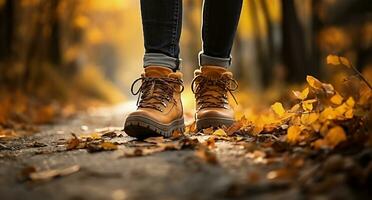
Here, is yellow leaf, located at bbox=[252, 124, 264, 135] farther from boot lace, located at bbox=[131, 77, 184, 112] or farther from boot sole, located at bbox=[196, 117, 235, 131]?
boot lace, located at bbox=[131, 77, 184, 112]

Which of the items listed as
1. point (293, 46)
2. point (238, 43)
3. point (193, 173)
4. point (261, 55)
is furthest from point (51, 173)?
point (238, 43)

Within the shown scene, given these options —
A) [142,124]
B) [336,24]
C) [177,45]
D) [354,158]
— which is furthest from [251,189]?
[336,24]

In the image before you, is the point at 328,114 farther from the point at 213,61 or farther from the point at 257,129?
the point at 213,61

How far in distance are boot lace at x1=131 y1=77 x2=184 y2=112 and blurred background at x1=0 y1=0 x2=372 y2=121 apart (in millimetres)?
3390

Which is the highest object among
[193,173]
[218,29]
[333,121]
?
[218,29]

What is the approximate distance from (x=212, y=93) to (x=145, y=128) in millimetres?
479

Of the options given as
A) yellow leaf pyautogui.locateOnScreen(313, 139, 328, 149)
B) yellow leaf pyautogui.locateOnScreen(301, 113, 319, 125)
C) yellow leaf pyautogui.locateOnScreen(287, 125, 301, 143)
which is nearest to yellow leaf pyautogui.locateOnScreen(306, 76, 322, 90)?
yellow leaf pyautogui.locateOnScreen(301, 113, 319, 125)

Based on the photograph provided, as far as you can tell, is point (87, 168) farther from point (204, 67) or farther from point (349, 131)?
point (204, 67)

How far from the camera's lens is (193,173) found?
4.74 feet

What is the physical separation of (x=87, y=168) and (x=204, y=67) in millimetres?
1065

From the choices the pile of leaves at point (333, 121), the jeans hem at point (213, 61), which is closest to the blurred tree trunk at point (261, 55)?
the jeans hem at point (213, 61)

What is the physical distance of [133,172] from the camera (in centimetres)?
148

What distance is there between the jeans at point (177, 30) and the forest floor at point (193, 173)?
55cm

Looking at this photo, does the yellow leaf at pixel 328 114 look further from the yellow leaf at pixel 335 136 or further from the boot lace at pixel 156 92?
the boot lace at pixel 156 92
